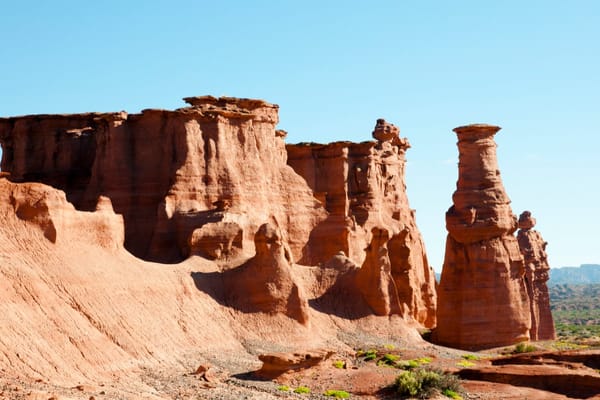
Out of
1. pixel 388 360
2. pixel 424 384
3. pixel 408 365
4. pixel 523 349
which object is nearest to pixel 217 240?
pixel 388 360

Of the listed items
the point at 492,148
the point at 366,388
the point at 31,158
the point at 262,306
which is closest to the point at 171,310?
the point at 262,306

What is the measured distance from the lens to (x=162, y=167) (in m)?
51.9

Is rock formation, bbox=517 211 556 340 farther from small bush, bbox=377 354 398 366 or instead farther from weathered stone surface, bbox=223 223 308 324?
weathered stone surface, bbox=223 223 308 324

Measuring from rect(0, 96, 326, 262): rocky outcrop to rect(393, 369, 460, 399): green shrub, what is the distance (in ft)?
39.7

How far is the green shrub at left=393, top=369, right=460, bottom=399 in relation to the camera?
39.0 meters

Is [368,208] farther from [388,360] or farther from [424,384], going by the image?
[424,384]

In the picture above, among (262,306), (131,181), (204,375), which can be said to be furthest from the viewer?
(131,181)

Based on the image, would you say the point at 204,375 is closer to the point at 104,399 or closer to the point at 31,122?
the point at 104,399

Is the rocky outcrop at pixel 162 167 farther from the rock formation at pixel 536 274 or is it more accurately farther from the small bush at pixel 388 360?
the rock formation at pixel 536 274

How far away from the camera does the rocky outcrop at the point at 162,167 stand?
163 feet

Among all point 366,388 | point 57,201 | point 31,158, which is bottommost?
point 366,388

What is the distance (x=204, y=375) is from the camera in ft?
122

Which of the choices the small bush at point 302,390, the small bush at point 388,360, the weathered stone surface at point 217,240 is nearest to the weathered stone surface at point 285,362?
the small bush at point 302,390

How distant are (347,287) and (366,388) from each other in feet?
40.7
